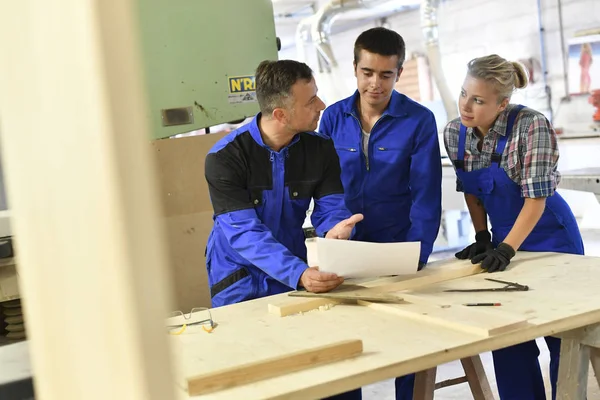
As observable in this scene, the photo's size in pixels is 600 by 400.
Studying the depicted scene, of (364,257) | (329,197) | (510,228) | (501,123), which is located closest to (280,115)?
(329,197)

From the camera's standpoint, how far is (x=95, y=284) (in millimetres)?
365

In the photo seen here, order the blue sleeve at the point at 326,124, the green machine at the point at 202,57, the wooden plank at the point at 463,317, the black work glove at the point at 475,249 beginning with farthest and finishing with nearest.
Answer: the green machine at the point at 202,57
the blue sleeve at the point at 326,124
the black work glove at the point at 475,249
the wooden plank at the point at 463,317

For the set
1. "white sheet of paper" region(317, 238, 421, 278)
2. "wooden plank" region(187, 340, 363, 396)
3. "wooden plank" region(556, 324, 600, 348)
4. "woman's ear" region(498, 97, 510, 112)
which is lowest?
"wooden plank" region(556, 324, 600, 348)

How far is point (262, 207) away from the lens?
1982 millimetres

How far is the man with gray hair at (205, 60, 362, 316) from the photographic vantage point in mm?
1916

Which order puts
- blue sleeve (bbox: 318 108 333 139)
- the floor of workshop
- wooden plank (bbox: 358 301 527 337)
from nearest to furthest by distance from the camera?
1. wooden plank (bbox: 358 301 527 337)
2. blue sleeve (bbox: 318 108 333 139)
3. the floor of workshop

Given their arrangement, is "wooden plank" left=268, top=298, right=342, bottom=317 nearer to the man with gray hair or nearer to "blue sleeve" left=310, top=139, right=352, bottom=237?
the man with gray hair

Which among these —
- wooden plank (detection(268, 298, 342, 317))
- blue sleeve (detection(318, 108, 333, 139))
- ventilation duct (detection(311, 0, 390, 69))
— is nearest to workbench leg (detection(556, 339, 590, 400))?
wooden plank (detection(268, 298, 342, 317))

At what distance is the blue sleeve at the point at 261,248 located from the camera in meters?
1.83

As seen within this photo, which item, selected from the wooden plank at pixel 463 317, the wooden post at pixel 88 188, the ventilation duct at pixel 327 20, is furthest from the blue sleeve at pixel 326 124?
the ventilation duct at pixel 327 20

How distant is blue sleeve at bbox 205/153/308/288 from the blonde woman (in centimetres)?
63

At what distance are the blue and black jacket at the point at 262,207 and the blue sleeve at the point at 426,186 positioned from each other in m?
0.34

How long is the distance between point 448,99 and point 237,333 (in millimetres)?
5000

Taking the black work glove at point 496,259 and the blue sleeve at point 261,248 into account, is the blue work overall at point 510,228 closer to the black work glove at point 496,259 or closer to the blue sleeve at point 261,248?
the black work glove at point 496,259
